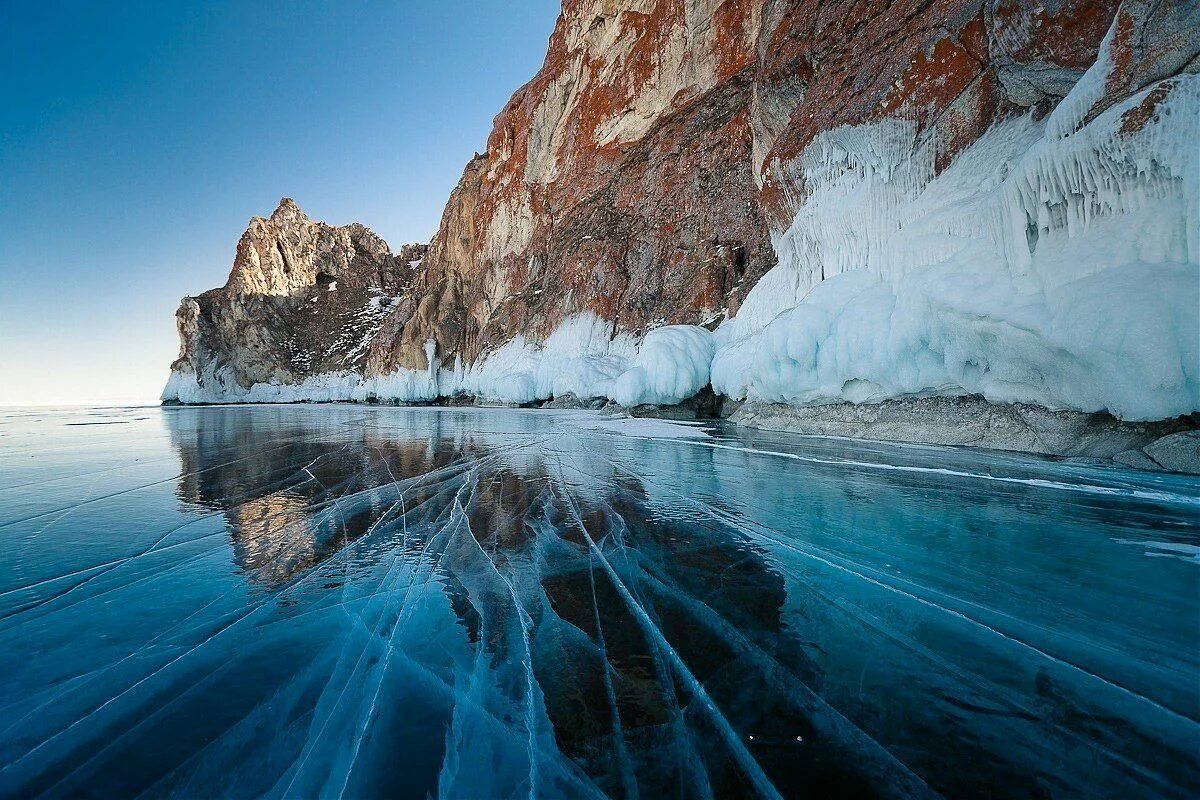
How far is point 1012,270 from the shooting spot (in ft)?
18.0

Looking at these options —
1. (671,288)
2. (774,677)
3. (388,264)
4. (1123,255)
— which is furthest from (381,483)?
(388,264)

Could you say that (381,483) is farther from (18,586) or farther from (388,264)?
(388,264)

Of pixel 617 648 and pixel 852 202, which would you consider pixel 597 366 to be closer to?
pixel 852 202

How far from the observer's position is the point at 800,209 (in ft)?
34.6

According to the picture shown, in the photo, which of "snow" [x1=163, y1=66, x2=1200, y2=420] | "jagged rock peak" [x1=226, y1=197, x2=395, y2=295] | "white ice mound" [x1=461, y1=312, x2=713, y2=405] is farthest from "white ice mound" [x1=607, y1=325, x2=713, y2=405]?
"jagged rock peak" [x1=226, y1=197, x2=395, y2=295]

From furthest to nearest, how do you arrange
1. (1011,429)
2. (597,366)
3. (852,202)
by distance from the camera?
(597,366)
(852,202)
(1011,429)

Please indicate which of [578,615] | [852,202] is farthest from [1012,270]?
[578,615]

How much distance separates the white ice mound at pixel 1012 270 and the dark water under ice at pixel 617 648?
5.08 feet

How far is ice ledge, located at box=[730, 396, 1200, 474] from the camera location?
14.3 feet

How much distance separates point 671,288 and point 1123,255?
14611mm

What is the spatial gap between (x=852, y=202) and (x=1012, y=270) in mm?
4393

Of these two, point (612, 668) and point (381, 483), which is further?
point (381, 483)

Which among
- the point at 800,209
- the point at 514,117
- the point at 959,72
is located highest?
the point at 514,117

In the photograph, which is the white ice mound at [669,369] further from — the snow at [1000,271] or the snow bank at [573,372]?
the snow at [1000,271]
